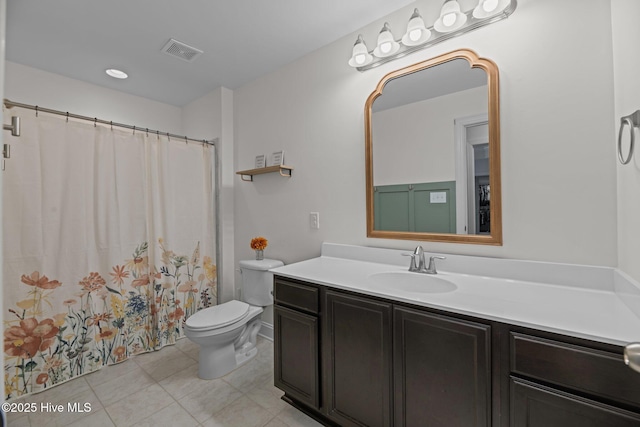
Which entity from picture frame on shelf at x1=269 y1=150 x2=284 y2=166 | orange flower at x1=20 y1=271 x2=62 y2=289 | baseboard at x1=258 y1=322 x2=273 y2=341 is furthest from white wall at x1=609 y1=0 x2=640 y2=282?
orange flower at x1=20 y1=271 x2=62 y2=289

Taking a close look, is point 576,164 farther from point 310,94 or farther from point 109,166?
point 109,166

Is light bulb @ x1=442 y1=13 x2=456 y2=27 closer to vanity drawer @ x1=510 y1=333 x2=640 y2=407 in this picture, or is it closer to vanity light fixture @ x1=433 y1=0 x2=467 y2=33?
vanity light fixture @ x1=433 y1=0 x2=467 y2=33

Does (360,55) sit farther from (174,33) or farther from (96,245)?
(96,245)

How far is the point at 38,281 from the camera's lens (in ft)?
5.89

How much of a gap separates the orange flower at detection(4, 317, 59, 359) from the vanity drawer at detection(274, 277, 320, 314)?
5.28 feet

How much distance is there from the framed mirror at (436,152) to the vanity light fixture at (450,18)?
0.41 ft

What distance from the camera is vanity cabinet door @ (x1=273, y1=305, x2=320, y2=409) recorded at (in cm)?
143

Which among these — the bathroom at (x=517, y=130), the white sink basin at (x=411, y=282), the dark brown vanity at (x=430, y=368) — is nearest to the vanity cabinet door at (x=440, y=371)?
the dark brown vanity at (x=430, y=368)

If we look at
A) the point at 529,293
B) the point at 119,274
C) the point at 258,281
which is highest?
the point at 529,293

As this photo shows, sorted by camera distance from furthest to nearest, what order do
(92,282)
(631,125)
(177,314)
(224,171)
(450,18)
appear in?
(224,171) < (177,314) < (92,282) < (450,18) < (631,125)

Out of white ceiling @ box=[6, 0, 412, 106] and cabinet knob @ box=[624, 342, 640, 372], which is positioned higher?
white ceiling @ box=[6, 0, 412, 106]

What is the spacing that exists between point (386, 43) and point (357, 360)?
5.73 ft

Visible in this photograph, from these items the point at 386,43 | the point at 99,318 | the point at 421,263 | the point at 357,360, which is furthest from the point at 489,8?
the point at 99,318

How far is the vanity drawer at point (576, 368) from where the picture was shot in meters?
0.75
